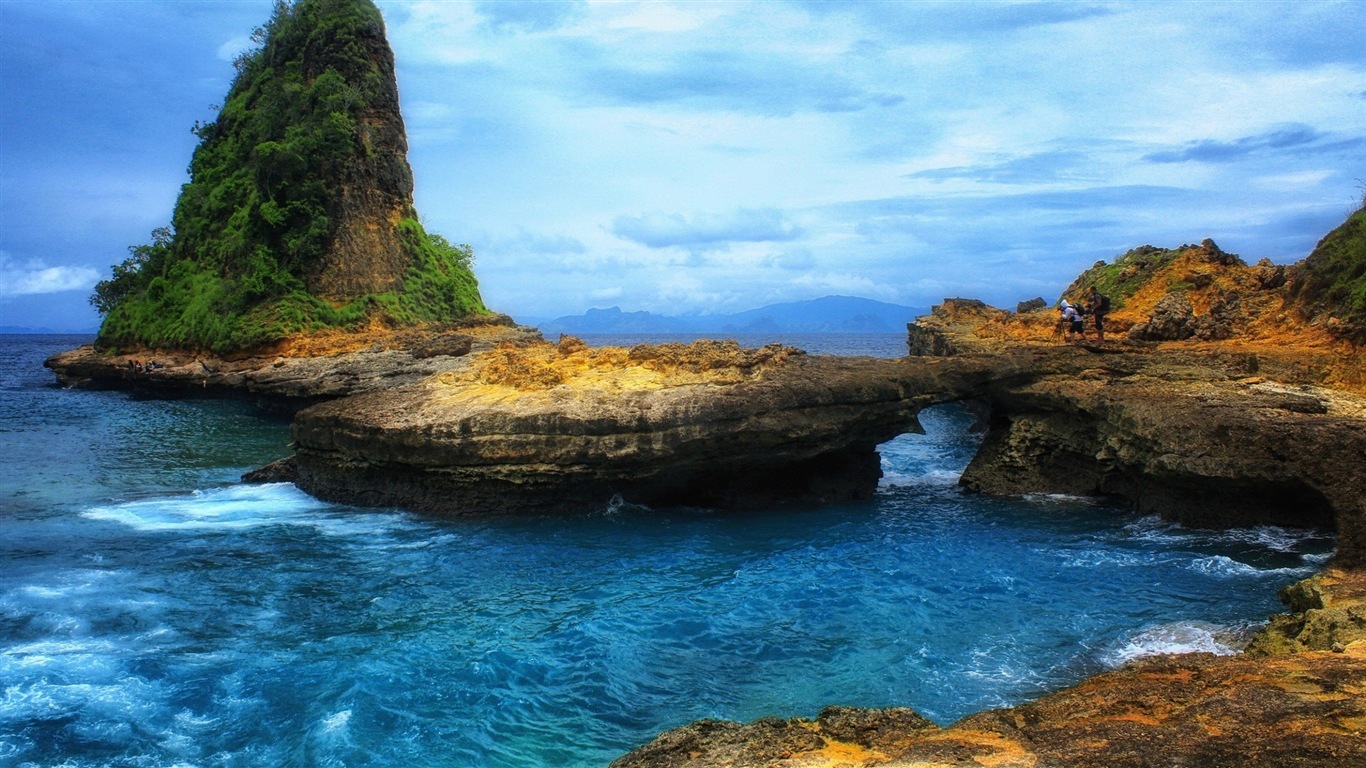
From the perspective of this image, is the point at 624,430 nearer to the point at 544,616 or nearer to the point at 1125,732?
the point at 544,616

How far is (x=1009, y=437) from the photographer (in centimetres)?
2136

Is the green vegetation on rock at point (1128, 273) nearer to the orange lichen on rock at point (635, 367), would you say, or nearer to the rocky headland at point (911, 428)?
the rocky headland at point (911, 428)

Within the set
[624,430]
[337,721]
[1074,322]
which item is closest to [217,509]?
[624,430]

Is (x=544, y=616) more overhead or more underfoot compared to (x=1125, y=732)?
more underfoot

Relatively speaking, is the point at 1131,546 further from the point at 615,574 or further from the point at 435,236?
the point at 435,236

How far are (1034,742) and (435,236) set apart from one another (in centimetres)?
5131

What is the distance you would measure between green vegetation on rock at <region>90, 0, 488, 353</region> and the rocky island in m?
3.45

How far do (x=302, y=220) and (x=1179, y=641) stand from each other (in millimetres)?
40851

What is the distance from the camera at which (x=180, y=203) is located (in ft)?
165

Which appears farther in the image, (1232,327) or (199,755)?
(1232,327)

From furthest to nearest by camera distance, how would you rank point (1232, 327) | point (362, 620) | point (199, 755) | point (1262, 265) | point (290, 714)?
point (1262, 265), point (1232, 327), point (362, 620), point (290, 714), point (199, 755)

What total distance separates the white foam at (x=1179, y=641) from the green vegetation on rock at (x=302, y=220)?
36280 mm

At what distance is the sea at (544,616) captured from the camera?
956cm

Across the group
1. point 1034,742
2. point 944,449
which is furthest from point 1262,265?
point 1034,742
